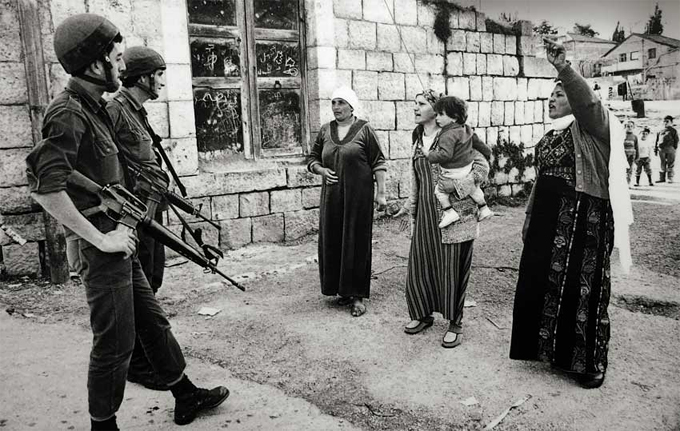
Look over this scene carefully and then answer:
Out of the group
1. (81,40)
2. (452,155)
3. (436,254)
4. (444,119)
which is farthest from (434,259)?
(81,40)

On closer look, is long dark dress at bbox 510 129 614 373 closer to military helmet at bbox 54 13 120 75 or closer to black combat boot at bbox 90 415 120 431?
black combat boot at bbox 90 415 120 431

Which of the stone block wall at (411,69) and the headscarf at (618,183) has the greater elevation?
the stone block wall at (411,69)

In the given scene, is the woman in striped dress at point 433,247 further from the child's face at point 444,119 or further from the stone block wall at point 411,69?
the stone block wall at point 411,69

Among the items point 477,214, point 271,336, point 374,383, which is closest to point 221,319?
point 271,336

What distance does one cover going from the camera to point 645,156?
853cm

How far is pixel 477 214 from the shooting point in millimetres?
4012

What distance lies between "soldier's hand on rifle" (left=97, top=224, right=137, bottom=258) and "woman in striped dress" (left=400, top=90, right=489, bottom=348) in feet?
7.47

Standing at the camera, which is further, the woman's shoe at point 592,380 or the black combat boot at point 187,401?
the woman's shoe at point 592,380

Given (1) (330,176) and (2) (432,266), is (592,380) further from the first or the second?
(1) (330,176)

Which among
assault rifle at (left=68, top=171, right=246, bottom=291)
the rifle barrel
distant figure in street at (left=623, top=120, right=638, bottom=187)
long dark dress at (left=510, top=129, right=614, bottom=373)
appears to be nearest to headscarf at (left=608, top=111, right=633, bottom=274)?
long dark dress at (left=510, top=129, right=614, bottom=373)

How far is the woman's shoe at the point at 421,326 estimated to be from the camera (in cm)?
415

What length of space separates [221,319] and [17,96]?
2.93 m

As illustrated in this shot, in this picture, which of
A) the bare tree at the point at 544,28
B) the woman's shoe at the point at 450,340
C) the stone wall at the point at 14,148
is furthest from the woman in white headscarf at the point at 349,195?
the bare tree at the point at 544,28

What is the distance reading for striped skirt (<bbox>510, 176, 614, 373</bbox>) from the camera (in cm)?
324
